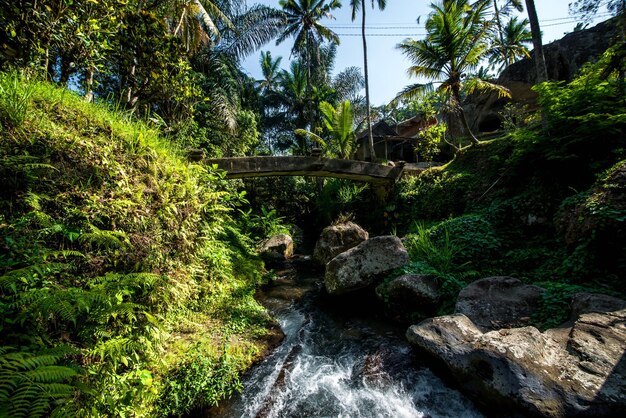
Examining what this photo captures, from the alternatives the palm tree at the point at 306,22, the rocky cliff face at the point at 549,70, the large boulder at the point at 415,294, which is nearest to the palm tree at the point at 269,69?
the palm tree at the point at 306,22

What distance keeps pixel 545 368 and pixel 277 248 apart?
7.76 metres

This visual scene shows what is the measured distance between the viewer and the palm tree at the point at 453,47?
970 cm

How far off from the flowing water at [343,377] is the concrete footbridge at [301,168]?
413cm

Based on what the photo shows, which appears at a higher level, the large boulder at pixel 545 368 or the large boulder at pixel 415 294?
the large boulder at pixel 415 294

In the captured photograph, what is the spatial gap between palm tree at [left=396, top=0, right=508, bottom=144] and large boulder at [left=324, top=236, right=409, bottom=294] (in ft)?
24.0

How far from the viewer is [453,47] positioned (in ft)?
32.0

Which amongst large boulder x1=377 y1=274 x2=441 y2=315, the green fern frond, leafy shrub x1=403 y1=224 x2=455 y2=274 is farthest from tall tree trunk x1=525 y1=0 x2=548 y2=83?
the green fern frond

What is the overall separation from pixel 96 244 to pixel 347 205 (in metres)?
10.6

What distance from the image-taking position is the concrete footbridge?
286 inches

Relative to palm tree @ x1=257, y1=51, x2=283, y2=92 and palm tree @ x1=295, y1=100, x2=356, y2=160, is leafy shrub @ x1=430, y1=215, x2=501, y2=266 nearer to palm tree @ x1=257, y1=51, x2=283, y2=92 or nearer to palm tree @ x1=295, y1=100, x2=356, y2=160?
palm tree @ x1=295, y1=100, x2=356, y2=160

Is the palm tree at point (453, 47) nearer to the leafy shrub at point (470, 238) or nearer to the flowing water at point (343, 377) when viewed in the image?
the leafy shrub at point (470, 238)

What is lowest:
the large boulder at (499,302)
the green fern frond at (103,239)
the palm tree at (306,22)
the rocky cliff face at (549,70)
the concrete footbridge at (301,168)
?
the large boulder at (499,302)

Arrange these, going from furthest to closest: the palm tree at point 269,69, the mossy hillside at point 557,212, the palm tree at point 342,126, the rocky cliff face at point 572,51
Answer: the palm tree at point 269,69 → the rocky cliff face at point 572,51 → the palm tree at point 342,126 → the mossy hillside at point 557,212

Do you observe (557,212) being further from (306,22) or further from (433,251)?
(306,22)
